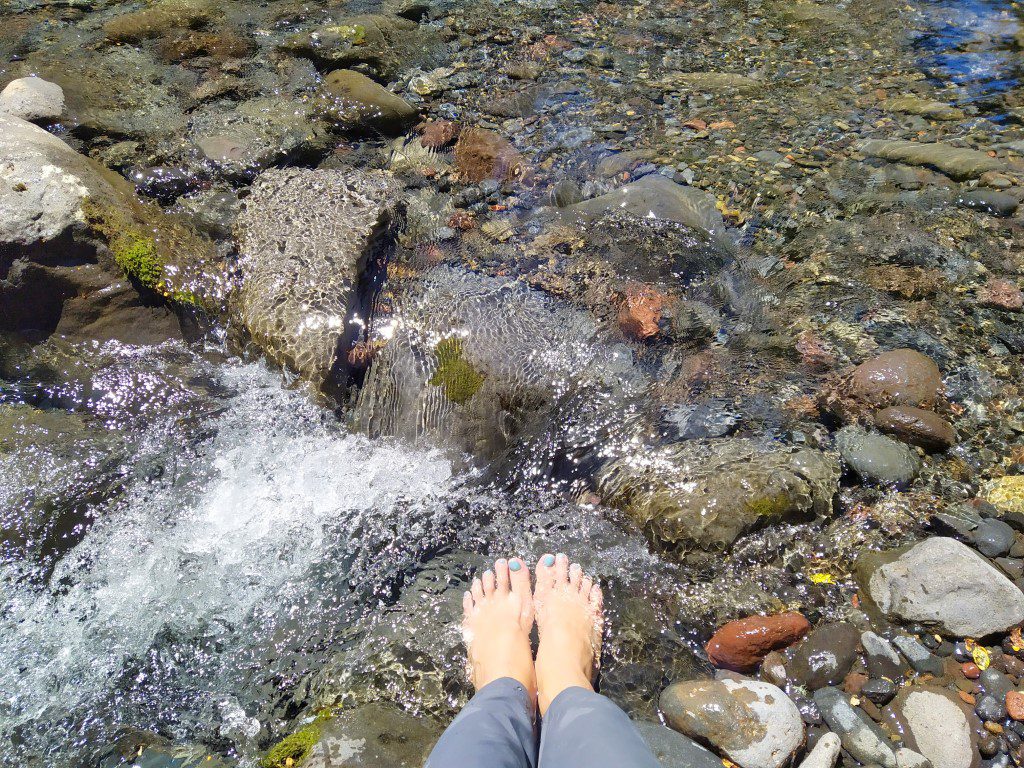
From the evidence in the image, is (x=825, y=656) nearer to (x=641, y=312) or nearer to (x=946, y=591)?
(x=946, y=591)

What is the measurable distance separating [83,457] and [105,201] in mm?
1452

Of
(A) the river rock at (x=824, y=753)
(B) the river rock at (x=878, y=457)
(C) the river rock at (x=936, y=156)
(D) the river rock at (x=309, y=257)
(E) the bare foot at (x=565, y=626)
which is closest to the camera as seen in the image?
(A) the river rock at (x=824, y=753)

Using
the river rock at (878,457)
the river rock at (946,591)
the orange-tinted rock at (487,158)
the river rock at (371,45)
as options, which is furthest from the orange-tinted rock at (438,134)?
the river rock at (946,591)

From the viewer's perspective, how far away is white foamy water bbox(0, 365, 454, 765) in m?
2.41

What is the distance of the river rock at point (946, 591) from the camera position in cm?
238

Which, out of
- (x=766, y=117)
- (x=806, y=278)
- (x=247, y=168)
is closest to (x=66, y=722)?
(x=247, y=168)

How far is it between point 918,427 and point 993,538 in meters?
0.54

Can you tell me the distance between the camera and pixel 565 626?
2717 mm

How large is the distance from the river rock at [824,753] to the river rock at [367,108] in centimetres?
446

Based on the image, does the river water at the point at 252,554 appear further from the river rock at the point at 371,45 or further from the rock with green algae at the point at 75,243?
the river rock at the point at 371,45

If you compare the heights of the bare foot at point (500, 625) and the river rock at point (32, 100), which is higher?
the river rock at point (32, 100)

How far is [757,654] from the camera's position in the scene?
7.97ft

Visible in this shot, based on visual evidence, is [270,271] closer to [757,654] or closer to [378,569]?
[378,569]

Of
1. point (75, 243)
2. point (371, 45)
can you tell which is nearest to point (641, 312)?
point (75, 243)
